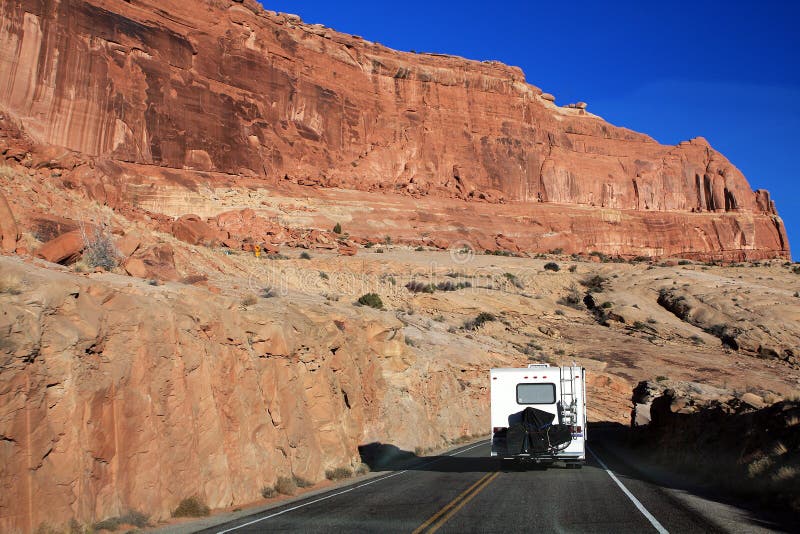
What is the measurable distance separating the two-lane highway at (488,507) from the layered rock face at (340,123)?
60.5 metres

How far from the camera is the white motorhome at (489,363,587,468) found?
1683 centimetres

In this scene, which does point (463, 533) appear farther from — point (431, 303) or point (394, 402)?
point (431, 303)

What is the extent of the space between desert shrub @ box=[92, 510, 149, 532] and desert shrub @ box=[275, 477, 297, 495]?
423 centimetres

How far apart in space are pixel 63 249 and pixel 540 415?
1299cm

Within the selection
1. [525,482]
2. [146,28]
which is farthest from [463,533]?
[146,28]

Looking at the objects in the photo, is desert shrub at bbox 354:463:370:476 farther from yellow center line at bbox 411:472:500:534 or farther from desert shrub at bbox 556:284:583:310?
desert shrub at bbox 556:284:583:310

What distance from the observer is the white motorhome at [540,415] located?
16.8m

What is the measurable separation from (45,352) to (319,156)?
8194 centimetres

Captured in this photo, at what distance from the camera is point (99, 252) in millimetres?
18312

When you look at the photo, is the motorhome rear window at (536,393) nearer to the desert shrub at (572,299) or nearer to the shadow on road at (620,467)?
the shadow on road at (620,467)

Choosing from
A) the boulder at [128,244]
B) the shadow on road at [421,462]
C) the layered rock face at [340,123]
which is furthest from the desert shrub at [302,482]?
the layered rock face at [340,123]

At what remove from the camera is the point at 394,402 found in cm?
2456

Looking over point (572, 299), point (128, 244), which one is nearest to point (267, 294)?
point (128, 244)

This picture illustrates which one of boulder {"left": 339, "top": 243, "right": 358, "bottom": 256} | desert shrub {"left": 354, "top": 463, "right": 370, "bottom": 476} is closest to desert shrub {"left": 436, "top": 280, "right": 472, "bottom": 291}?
boulder {"left": 339, "top": 243, "right": 358, "bottom": 256}
